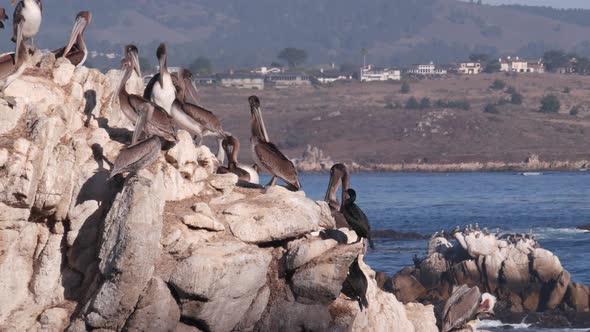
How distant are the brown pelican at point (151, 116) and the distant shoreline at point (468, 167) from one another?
115 metres

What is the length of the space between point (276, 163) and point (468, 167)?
403 ft

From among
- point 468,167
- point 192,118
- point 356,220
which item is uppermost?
point 192,118

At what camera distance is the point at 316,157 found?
463 feet

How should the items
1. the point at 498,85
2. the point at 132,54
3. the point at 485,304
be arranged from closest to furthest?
1. the point at 132,54
2. the point at 485,304
3. the point at 498,85

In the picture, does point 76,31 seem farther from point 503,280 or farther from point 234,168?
point 503,280

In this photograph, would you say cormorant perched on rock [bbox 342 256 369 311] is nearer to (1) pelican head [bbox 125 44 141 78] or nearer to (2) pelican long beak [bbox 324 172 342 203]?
(2) pelican long beak [bbox 324 172 342 203]

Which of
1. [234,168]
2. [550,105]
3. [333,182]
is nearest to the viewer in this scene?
[333,182]

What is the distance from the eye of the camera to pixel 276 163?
21.8m

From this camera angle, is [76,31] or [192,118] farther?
[76,31]

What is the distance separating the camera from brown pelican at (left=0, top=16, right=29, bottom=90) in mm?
21203

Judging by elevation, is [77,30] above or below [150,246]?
above

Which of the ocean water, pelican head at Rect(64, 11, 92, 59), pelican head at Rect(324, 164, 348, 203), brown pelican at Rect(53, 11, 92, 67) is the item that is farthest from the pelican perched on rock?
the ocean water

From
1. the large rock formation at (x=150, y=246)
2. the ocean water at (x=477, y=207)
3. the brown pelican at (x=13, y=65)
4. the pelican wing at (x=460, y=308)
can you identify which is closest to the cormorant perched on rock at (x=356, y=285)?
the large rock formation at (x=150, y=246)

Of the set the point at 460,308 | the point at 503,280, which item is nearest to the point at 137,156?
the point at 460,308
